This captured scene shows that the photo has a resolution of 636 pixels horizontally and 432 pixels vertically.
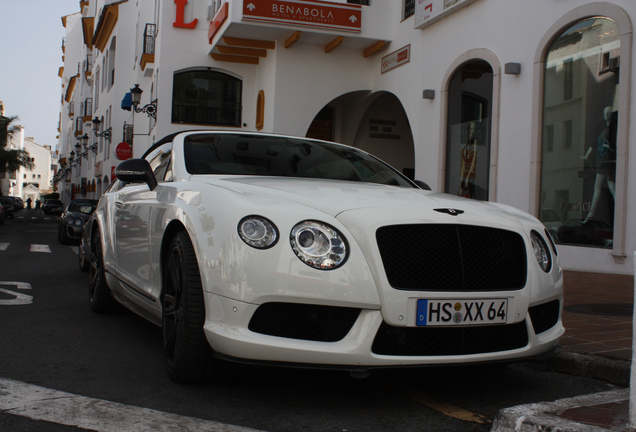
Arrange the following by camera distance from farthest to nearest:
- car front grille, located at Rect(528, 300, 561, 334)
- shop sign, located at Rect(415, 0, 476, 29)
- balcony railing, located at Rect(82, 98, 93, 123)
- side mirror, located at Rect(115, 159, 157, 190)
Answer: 1. balcony railing, located at Rect(82, 98, 93, 123)
2. shop sign, located at Rect(415, 0, 476, 29)
3. side mirror, located at Rect(115, 159, 157, 190)
4. car front grille, located at Rect(528, 300, 561, 334)

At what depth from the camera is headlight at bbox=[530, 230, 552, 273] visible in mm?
3389

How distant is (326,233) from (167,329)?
1145 millimetres

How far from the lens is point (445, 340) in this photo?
2.99 meters

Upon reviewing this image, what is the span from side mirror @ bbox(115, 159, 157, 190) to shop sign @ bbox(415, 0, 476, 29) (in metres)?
9.81

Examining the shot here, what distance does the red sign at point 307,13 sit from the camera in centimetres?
1543

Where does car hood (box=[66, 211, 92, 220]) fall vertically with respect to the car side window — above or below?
below

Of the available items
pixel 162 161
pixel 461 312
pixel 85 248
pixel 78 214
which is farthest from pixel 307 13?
pixel 461 312

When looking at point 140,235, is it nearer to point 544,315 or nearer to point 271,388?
point 271,388

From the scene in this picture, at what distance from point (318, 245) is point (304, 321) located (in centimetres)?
33

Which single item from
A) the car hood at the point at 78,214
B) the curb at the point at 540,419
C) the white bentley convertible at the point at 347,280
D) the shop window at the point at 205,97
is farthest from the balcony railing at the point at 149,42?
the curb at the point at 540,419

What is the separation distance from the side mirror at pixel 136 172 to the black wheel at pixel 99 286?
1.45 metres

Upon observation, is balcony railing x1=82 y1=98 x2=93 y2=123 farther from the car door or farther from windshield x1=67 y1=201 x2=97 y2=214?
the car door

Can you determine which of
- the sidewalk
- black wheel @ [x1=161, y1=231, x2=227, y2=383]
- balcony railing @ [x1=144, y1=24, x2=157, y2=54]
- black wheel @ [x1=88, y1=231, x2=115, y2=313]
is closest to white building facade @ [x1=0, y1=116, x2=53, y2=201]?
balcony railing @ [x1=144, y1=24, x2=157, y2=54]

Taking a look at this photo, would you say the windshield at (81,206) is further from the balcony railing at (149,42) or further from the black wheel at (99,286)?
the black wheel at (99,286)
